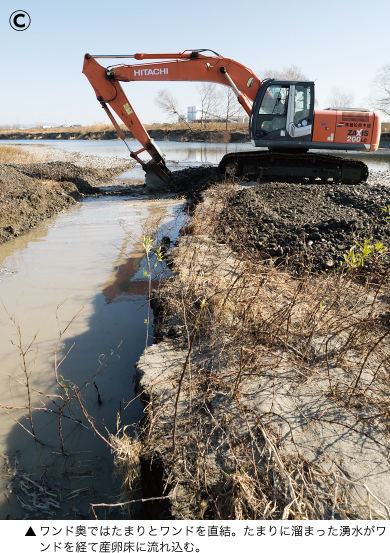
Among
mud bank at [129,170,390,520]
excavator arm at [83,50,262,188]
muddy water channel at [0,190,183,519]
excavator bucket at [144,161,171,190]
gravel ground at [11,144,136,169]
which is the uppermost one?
excavator arm at [83,50,262,188]

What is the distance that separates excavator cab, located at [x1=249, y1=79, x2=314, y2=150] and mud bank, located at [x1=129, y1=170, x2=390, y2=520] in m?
6.84

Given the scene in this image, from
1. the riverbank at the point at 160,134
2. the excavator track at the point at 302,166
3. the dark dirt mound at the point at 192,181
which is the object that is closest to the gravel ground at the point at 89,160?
the dark dirt mound at the point at 192,181

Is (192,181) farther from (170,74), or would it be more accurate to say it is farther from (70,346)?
(70,346)

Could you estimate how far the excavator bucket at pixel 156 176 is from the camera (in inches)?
488

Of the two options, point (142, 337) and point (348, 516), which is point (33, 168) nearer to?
point (142, 337)

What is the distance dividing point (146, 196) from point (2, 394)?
32.0 feet

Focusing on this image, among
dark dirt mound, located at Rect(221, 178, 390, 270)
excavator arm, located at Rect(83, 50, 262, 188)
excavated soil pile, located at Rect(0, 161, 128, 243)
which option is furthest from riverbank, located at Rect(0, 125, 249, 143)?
dark dirt mound, located at Rect(221, 178, 390, 270)

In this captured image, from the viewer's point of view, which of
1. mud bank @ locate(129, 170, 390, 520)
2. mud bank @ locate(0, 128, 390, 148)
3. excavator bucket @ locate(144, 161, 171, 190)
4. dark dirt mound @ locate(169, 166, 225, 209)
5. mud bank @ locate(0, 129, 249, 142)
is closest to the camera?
mud bank @ locate(129, 170, 390, 520)

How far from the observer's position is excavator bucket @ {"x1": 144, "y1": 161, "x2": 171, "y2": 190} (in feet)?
40.7

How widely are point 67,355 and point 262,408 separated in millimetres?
2398

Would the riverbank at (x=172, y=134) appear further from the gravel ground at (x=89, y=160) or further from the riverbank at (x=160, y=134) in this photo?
the gravel ground at (x=89, y=160)

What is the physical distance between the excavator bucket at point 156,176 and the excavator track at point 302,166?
2574 millimetres

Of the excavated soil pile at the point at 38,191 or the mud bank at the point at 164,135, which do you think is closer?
the excavated soil pile at the point at 38,191

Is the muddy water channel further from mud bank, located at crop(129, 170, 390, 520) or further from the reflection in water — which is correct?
mud bank, located at crop(129, 170, 390, 520)
